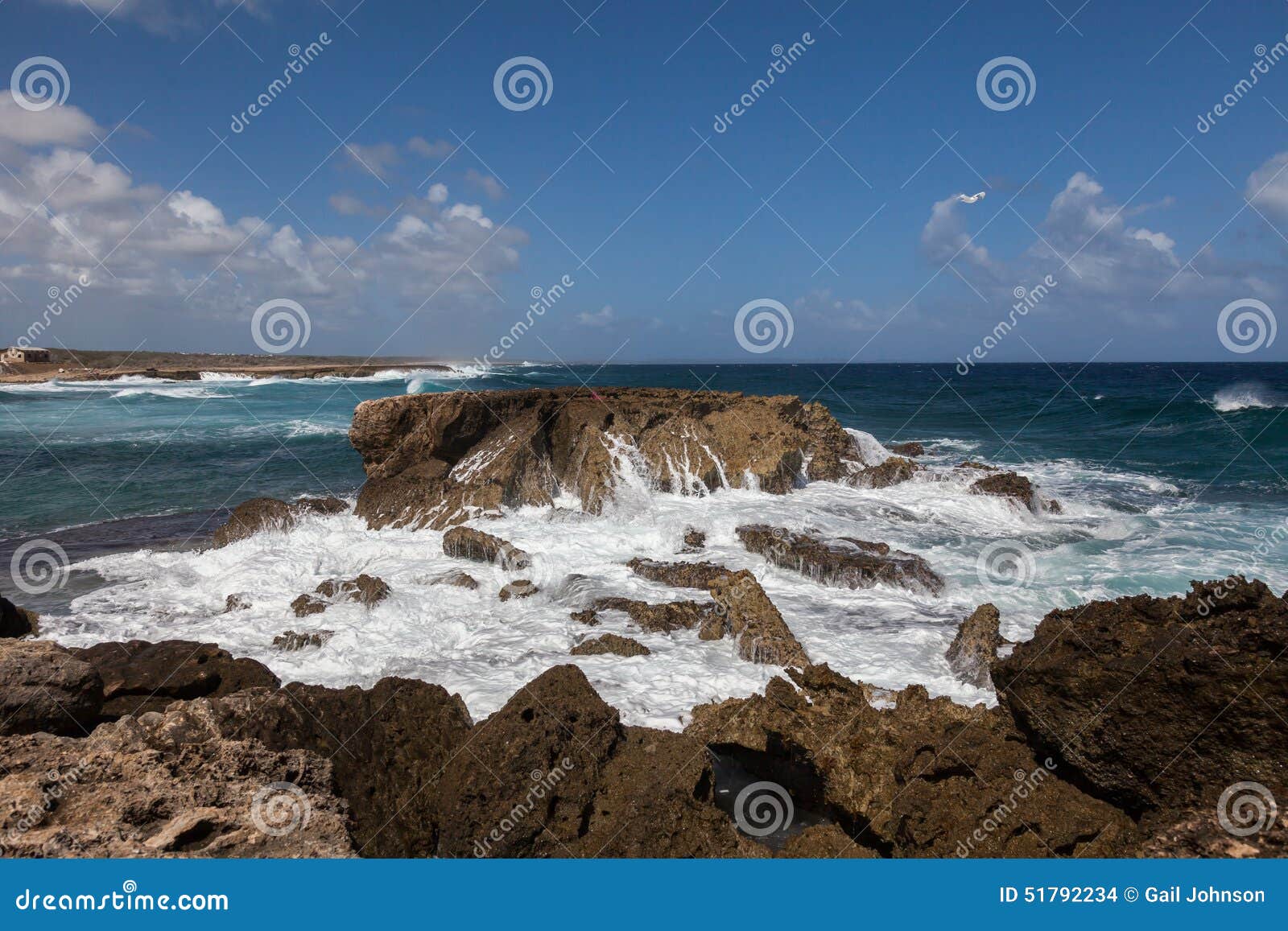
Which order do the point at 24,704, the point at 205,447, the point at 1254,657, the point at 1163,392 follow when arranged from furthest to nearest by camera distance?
the point at 1163,392
the point at 205,447
the point at 24,704
the point at 1254,657

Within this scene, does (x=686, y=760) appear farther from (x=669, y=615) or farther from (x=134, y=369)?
(x=134, y=369)

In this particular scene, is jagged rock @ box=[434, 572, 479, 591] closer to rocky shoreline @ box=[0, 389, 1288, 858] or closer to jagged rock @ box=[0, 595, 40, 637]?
rocky shoreline @ box=[0, 389, 1288, 858]

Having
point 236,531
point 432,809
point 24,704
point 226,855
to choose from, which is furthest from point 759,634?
point 236,531

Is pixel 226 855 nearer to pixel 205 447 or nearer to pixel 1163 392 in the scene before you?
pixel 205 447

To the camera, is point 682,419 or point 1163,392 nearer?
point 682,419

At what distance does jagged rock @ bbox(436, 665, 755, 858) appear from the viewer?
397 cm

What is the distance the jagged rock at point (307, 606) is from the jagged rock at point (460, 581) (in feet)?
5.41

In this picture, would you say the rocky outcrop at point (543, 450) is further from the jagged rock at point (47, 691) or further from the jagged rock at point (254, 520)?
the jagged rock at point (47, 691)

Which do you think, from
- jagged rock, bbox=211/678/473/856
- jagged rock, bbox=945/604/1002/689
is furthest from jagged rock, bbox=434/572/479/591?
jagged rock, bbox=945/604/1002/689

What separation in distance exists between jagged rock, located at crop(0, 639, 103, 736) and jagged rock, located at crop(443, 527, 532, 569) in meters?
6.46

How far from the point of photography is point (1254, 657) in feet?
12.4

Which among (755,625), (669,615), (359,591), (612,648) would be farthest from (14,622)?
(755,625)

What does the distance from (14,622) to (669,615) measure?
7.79 meters

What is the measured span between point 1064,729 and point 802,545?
7275 millimetres
